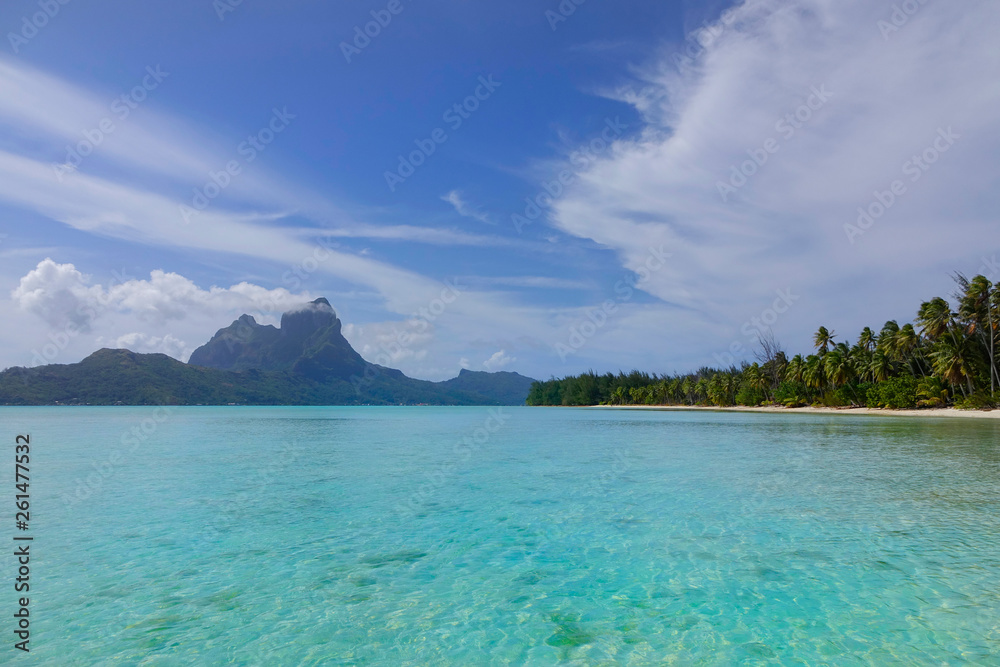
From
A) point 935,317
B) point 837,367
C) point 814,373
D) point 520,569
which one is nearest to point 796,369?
point 814,373

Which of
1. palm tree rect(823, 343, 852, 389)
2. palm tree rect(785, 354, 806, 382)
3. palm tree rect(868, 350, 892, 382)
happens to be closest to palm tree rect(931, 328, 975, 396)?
palm tree rect(868, 350, 892, 382)

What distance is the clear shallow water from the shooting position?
6.36 m

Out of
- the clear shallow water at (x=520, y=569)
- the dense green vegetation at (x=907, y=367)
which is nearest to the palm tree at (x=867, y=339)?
the dense green vegetation at (x=907, y=367)

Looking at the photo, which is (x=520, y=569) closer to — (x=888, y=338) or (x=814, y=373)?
(x=888, y=338)

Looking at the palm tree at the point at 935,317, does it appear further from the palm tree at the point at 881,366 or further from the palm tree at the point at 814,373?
the palm tree at the point at 814,373

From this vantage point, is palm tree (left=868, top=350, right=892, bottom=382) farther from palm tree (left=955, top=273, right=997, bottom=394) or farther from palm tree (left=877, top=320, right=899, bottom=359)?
palm tree (left=955, top=273, right=997, bottom=394)

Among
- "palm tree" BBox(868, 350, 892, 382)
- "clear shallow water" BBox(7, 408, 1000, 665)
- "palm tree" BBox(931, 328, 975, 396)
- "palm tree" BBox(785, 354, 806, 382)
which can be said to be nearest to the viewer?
"clear shallow water" BBox(7, 408, 1000, 665)

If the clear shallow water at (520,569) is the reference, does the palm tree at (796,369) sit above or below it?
above

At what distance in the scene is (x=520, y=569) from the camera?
9.22 meters

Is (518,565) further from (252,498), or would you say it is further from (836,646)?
(252,498)

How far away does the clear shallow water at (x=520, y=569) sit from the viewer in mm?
6359

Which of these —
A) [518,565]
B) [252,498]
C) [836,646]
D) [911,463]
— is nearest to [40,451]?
[252,498]

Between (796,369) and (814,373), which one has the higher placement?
(796,369)

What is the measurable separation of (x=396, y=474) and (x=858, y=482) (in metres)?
16.1
